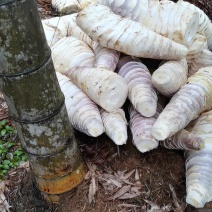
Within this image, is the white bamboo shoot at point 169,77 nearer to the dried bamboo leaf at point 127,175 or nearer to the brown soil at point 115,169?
the brown soil at point 115,169

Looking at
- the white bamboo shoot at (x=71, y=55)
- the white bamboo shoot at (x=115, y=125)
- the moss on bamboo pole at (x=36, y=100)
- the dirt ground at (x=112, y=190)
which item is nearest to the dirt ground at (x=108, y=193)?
the dirt ground at (x=112, y=190)

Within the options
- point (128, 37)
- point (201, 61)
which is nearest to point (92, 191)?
point (128, 37)

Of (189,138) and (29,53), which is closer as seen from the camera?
(29,53)

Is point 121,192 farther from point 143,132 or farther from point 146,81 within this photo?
point 146,81

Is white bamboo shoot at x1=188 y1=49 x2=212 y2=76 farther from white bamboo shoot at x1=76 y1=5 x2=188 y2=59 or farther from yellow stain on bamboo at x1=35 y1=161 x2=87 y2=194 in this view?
yellow stain on bamboo at x1=35 y1=161 x2=87 y2=194

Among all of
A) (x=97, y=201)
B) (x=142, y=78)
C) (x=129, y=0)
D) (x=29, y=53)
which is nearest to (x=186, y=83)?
(x=142, y=78)

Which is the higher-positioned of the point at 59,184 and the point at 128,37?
the point at 128,37

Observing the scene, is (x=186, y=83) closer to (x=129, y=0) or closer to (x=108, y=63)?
(x=108, y=63)
